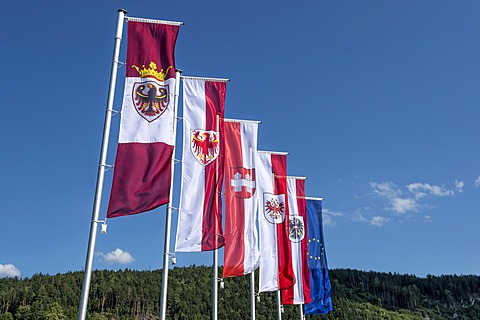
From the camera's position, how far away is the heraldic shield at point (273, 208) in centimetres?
2580

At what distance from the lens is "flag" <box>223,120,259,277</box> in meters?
20.9

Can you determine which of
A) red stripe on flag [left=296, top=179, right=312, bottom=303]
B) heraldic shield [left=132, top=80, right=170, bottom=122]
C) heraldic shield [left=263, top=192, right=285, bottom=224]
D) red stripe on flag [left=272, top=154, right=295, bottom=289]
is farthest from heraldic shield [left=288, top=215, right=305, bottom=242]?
heraldic shield [left=132, top=80, right=170, bottom=122]

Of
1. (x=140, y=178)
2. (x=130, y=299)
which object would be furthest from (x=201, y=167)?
(x=130, y=299)

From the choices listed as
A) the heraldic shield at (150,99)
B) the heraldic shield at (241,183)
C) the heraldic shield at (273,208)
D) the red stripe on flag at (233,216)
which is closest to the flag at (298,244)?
the heraldic shield at (273,208)

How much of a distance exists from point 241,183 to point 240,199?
66 centimetres

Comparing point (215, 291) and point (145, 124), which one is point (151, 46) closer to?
point (145, 124)

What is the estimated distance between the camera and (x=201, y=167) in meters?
18.2

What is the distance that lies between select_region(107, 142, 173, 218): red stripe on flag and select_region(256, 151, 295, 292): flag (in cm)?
1069

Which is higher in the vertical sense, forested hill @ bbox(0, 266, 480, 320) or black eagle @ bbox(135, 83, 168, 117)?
forested hill @ bbox(0, 266, 480, 320)

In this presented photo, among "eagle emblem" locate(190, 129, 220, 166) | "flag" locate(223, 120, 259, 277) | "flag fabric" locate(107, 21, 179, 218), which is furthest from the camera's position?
"flag" locate(223, 120, 259, 277)

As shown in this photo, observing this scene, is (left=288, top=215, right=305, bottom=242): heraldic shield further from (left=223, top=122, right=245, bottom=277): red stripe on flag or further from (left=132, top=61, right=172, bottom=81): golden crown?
(left=132, top=61, right=172, bottom=81): golden crown

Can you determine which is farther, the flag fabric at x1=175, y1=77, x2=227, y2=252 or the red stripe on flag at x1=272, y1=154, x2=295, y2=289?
the red stripe on flag at x1=272, y1=154, x2=295, y2=289

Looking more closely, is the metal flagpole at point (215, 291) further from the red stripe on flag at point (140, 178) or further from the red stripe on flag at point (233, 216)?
the red stripe on flag at point (140, 178)

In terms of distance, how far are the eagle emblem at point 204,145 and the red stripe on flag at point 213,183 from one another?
7.1 inches
